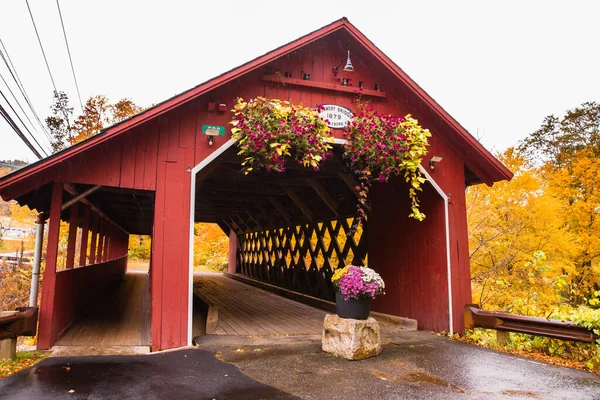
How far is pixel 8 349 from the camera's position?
4.32m

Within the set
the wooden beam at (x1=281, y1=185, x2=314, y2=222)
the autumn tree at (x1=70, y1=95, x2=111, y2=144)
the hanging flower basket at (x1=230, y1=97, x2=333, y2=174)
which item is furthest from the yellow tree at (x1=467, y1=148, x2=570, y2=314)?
the autumn tree at (x1=70, y1=95, x2=111, y2=144)

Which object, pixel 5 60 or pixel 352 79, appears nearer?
pixel 352 79

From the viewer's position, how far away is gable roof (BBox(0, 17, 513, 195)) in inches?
180

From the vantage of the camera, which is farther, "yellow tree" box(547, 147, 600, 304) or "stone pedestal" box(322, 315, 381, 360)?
"yellow tree" box(547, 147, 600, 304)

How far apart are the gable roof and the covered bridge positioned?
0.01 m

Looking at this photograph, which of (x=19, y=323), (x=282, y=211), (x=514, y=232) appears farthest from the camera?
(x=514, y=232)

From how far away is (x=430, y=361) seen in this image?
457 cm

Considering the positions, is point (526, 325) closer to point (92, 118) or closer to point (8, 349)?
point (8, 349)

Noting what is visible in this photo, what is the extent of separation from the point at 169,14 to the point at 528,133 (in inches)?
732

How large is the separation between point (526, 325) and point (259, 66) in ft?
15.4

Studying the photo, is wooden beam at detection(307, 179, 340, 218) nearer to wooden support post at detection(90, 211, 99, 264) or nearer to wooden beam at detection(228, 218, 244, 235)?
wooden support post at detection(90, 211, 99, 264)

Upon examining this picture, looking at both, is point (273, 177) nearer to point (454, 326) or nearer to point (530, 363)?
point (454, 326)

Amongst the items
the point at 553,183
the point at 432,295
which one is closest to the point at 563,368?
the point at 432,295

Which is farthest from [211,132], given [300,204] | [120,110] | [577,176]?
[120,110]
